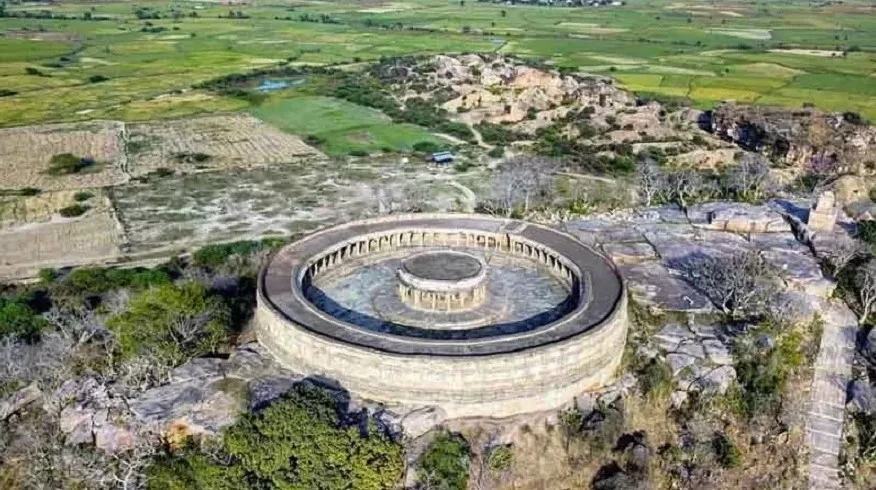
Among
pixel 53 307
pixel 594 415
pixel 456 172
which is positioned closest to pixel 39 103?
pixel 456 172

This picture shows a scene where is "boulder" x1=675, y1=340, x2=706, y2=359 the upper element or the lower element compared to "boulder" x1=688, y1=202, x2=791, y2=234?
lower

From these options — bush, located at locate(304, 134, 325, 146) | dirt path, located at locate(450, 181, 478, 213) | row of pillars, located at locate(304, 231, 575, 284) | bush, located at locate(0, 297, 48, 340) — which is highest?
row of pillars, located at locate(304, 231, 575, 284)

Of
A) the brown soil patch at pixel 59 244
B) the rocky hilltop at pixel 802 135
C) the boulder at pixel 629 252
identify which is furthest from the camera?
the rocky hilltop at pixel 802 135

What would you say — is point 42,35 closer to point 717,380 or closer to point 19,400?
point 19,400

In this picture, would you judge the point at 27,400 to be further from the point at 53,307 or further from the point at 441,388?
the point at 441,388

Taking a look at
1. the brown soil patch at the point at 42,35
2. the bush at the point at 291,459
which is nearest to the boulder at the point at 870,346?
the bush at the point at 291,459

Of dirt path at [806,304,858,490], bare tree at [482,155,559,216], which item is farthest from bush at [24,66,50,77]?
dirt path at [806,304,858,490]

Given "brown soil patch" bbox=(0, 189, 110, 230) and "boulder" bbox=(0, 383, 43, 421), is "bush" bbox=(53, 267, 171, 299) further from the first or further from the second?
"brown soil patch" bbox=(0, 189, 110, 230)

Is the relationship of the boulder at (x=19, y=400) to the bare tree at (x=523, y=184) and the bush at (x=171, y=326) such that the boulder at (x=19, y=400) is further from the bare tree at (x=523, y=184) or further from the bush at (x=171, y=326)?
the bare tree at (x=523, y=184)
